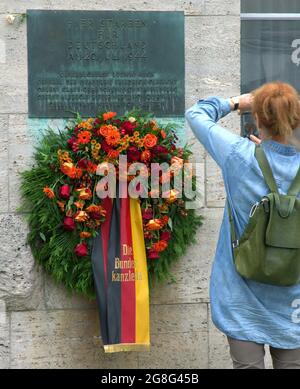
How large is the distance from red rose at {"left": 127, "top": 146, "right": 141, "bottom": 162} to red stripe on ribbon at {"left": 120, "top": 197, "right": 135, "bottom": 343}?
263mm

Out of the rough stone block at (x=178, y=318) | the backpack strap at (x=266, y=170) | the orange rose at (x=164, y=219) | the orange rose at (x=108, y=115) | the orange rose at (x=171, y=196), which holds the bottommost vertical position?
the rough stone block at (x=178, y=318)

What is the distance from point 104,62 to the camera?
5023 mm

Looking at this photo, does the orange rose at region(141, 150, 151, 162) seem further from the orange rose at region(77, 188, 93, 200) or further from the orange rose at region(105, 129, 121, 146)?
the orange rose at region(77, 188, 93, 200)

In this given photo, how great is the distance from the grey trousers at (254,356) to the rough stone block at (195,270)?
5.79ft

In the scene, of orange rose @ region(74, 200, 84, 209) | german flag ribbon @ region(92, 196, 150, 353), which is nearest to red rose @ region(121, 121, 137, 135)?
german flag ribbon @ region(92, 196, 150, 353)

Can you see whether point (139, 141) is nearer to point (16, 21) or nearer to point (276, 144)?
point (16, 21)

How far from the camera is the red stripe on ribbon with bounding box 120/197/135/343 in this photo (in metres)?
4.79

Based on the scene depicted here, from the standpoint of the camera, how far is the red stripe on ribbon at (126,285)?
15.7ft

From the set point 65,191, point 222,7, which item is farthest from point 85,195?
point 222,7

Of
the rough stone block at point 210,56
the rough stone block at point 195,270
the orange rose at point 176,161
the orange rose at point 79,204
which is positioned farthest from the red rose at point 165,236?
the rough stone block at point 210,56

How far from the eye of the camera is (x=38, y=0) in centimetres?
494

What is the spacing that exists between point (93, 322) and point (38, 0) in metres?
2.19

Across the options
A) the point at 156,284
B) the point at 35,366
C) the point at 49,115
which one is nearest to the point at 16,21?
the point at 49,115

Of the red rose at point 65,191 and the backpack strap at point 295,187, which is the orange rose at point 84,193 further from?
the backpack strap at point 295,187
